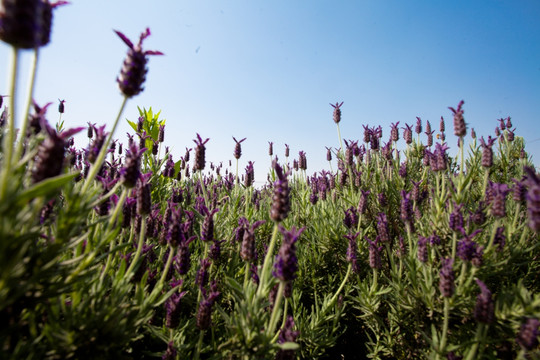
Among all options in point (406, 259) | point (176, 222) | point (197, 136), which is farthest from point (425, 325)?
point (197, 136)

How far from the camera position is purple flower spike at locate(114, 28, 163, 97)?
1.16 meters

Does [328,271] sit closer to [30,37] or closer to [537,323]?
[537,323]

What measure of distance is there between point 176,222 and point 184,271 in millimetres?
355

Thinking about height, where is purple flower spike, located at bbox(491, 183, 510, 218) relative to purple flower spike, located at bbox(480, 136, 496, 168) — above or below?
below

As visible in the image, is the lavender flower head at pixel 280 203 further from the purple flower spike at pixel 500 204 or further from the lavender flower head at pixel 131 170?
the purple flower spike at pixel 500 204

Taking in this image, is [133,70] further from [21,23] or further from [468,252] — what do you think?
[468,252]

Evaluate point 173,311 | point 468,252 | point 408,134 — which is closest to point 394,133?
point 408,134

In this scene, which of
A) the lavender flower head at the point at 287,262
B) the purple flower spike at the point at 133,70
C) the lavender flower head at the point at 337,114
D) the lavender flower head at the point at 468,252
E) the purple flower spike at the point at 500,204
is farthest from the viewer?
the lavender flower head at the point at 337,114

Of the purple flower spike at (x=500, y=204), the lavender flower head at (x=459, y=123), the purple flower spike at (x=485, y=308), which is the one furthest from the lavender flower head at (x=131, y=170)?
the lavender flower head at (x=459, y=123)

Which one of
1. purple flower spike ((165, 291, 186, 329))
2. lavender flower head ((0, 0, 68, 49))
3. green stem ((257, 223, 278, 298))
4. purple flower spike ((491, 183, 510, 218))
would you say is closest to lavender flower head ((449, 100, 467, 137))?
purple flower spike ((491, 183, 510, 218))

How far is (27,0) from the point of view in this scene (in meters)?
0.78

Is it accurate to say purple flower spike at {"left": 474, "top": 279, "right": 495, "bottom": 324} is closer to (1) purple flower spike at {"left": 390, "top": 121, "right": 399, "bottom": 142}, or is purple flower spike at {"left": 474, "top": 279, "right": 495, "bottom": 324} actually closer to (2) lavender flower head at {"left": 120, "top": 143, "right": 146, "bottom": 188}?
(2) lavender flower head at {"left": 120, "top": 143, "right": 146, "bottom": 188}

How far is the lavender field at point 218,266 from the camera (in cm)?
94

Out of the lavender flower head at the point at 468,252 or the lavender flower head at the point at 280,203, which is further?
the lavender flower head at the point at 468,252
